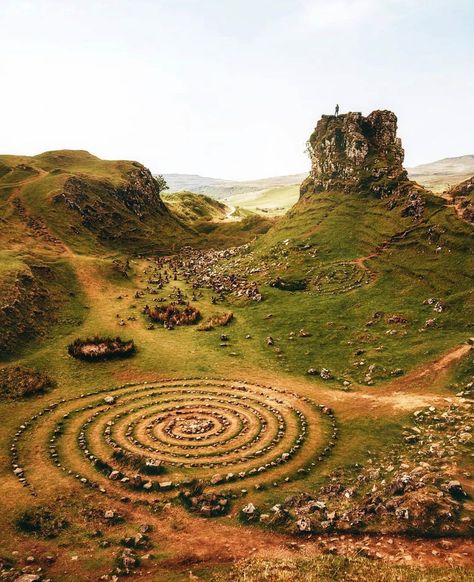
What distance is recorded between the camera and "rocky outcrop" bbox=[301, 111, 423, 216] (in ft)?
278

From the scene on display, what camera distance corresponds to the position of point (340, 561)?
19734 millimetres

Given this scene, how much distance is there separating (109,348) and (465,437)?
3386cm

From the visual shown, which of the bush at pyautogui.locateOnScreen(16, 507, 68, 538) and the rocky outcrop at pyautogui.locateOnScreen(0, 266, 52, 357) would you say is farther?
the rocky outcrop at pyautogui.locateOnScreen(0, 266, 52, 357)

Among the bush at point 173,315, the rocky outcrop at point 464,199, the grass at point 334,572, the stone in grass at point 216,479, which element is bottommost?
the stone in grass at point 216,479

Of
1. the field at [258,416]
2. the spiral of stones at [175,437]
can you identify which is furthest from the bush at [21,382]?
the spiral of stones at [175,437]

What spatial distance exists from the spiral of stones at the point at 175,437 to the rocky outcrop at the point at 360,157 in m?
55.3

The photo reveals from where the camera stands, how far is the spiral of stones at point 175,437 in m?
28.2

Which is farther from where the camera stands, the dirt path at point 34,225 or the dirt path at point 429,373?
the dirt path at point 34,225

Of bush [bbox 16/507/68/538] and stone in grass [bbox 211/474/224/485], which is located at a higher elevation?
bush [bbox 16/507/68/538]

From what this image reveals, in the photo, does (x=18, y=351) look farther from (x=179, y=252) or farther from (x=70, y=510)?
(x=179, y=252)

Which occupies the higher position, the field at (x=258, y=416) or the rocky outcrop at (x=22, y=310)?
the rocky outcrop at (x=22, y=310)

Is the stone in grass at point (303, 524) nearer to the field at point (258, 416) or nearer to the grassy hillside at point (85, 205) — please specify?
the field at point (258, 416)

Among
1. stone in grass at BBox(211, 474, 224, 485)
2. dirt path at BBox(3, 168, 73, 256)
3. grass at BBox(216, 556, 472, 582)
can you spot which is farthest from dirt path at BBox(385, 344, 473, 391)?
dirt path at BBox(3, 168, 73, 256)

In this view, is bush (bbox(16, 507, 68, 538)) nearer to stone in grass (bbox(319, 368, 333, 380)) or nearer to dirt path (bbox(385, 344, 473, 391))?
stone in grass (bbox(319, 368, 333, 380))
